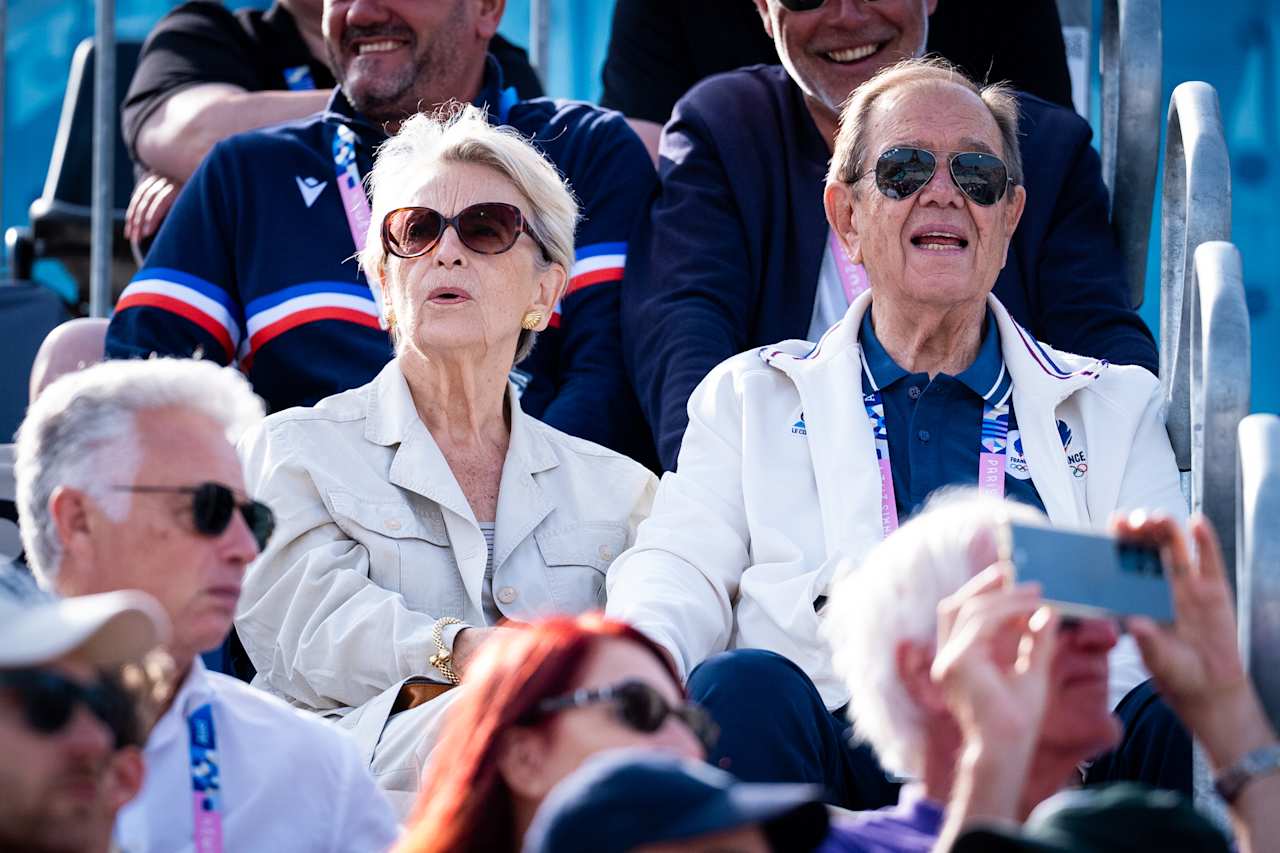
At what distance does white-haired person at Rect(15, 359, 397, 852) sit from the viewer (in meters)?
2.70

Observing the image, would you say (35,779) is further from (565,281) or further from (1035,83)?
(1035,83)

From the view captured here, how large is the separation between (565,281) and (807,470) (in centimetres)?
75

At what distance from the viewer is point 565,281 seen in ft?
13.7

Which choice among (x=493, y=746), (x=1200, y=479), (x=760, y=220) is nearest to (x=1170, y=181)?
(x=760, y=220)

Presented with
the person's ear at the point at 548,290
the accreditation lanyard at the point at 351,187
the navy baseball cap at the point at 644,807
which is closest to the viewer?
the navy baseball cap at the point at 644,807

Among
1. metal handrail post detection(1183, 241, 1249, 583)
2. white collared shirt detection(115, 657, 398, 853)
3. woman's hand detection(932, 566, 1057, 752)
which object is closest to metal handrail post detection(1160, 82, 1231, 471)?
metal handrail post detection(1183, 241, 1249, 583)

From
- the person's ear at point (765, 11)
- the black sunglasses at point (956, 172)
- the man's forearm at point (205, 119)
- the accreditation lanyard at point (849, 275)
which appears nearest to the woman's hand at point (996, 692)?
the black sunglasses at point (956, 172)

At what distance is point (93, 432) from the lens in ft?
9.03

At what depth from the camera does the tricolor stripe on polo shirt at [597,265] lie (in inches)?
185

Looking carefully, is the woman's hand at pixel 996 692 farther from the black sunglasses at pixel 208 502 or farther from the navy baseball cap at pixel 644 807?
the black sunglasses at pixel 208 502

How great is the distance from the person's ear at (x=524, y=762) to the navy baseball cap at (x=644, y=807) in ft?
0.96

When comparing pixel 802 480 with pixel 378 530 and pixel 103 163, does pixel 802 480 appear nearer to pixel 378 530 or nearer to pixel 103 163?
pixel 378 530

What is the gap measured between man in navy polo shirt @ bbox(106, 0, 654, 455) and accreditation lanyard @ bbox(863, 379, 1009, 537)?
89 cm

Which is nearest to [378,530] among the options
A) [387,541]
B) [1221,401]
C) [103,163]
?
[387,541]
